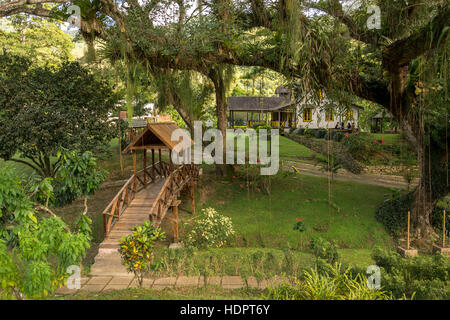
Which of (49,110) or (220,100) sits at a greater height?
(220,100)

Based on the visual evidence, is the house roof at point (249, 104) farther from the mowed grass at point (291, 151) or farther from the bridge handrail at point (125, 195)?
the bridge handrail at point (125, 195)

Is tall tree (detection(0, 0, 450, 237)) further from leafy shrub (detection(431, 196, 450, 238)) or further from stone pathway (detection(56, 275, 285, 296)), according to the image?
stone pathway (detection(56, 275, 285, 296))

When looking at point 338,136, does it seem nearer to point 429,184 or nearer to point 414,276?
point 429,184

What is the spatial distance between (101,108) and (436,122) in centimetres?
1121

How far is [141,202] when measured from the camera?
34.9 ft

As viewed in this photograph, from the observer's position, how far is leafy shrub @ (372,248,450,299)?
5117 millimetres

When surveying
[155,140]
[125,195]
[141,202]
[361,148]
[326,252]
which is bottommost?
[326,252]

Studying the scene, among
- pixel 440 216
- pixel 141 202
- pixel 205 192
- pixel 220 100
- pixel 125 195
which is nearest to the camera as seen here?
pixel 125 195

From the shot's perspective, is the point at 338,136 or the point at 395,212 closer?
the point at 395,212

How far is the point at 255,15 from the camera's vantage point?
1251 cm

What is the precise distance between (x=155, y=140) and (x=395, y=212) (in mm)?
8555

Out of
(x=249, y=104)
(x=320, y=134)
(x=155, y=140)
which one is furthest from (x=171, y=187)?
(x=249, y=104)

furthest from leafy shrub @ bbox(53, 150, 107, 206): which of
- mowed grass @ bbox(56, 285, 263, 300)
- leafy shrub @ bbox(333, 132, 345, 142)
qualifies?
leafy shrub @ bbox(333, 132, 345, 142)
